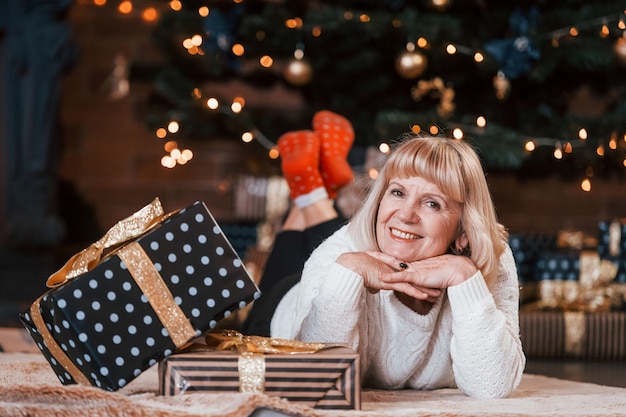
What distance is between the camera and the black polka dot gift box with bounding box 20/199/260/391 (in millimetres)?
1088

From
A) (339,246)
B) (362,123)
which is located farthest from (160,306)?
(362,123)

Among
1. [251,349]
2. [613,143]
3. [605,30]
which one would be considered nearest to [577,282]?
[613,143]

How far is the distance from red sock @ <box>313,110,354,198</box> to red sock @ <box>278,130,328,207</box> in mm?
37

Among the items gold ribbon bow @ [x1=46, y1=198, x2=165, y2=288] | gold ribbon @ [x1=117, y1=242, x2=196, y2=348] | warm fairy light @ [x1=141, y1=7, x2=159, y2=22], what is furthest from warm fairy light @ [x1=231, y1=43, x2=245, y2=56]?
gold ribbon @ [x1=117, y1=242, x2=196, y2=348]

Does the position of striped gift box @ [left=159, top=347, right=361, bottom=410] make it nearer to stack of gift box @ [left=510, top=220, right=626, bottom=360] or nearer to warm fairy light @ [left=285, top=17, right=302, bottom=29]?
stack of gift box @ [left=510, top=220, right=626, bottom=360]

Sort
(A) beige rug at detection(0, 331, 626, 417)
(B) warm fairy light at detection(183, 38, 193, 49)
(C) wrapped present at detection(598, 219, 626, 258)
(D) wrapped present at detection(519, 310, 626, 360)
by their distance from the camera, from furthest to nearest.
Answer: (B) warm fairy light at detection(183, 38, 193, 49) < (C) wrapped present at detection(598, 219, 626, 258) < (D) wrapped present at detection(519, 310, 626, 360) < (A) beige rug at detection(0, 331, 626, 417)

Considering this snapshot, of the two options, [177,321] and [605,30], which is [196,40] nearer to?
[605,30]

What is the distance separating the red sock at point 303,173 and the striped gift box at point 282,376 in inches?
37.2

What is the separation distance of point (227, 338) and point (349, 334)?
210 millimetres

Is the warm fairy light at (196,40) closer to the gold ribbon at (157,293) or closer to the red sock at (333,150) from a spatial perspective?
the red sock at (333,150)

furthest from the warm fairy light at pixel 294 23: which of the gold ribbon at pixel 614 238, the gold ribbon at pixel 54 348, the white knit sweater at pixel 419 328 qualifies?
the gold ribbon at pixel 54 348

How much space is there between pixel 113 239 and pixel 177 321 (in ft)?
0.56

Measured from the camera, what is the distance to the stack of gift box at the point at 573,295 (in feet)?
7.31

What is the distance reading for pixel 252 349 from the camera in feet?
3.70
